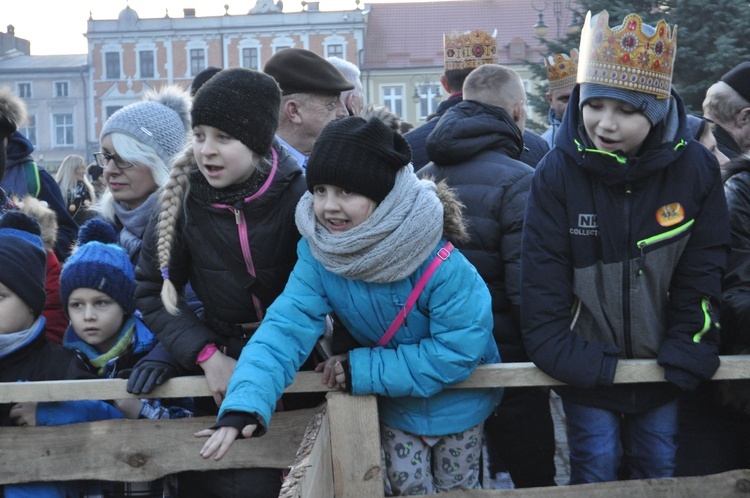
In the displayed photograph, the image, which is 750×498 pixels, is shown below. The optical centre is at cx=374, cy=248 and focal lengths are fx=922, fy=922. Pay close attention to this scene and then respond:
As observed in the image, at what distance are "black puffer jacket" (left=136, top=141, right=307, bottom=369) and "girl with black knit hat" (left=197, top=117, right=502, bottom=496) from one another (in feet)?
0.52

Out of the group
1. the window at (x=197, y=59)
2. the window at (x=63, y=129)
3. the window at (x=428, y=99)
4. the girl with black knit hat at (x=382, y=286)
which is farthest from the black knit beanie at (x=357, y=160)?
the window at (x=63, y=129)

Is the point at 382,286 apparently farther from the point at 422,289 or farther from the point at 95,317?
the point at 95,317

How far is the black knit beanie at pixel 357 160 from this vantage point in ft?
9.32

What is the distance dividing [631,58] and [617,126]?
0.25m

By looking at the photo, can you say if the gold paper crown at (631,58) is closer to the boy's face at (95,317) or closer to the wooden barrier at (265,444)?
the wooden barrier at (265,444)

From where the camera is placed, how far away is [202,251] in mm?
3119

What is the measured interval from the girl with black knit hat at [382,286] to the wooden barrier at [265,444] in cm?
12

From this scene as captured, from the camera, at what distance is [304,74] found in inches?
169

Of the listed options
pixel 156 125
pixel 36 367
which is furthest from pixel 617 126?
pixel 36 367

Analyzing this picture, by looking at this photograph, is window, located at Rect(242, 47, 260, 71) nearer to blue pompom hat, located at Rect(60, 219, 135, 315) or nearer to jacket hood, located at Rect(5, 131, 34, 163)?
jacket hood, located at Rect(5, 131, 34, 163)

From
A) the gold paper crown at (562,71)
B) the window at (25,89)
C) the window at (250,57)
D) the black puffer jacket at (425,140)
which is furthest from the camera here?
the window at (25,89)

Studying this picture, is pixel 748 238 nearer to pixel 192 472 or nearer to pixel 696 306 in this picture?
pixel 696 306

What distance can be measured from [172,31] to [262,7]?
19.2 ft

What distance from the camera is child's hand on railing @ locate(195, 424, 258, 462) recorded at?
231cm
